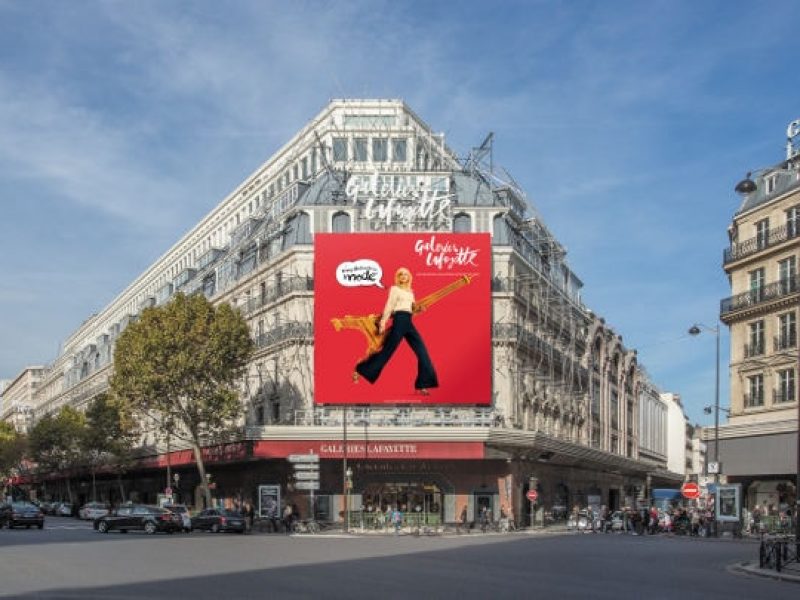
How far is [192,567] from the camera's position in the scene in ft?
87.1

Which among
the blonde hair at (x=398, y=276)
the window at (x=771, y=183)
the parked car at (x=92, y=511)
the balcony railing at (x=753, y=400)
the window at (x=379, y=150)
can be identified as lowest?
the parked car at (x=92, y=511)

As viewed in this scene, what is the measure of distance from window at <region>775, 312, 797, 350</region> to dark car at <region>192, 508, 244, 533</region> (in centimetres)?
2936

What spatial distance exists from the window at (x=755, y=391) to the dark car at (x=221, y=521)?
27.7 m

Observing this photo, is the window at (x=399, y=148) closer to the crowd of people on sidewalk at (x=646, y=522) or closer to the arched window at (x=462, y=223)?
the arched window at (x=462, y=223)

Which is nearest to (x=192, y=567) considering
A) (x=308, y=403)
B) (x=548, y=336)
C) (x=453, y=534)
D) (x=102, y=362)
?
(x=453, y=534)

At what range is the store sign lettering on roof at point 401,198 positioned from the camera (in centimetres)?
6712

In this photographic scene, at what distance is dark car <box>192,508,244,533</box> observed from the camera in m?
55.1

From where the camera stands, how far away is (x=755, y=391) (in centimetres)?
5650

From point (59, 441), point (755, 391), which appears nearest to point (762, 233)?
point (755, 391)

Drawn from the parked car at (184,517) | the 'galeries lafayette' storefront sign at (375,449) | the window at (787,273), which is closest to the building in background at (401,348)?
the 'galeries lafayette' storefront sign at (375,449)

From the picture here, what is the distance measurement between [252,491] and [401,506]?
1075 cm

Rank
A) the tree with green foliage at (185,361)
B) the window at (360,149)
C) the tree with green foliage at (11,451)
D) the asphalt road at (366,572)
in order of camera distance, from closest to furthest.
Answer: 1. the asphalt road at (366,572)
2. the tree with green foliage at (185,361)
3. the window at (360,149)
4. the tree with green foliage at (11,451)

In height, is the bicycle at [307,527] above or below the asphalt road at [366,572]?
below

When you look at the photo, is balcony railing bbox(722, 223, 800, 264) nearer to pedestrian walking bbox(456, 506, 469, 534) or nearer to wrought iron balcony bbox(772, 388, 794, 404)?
wrought iron balcony bbox(772, 388, 794, 404)
